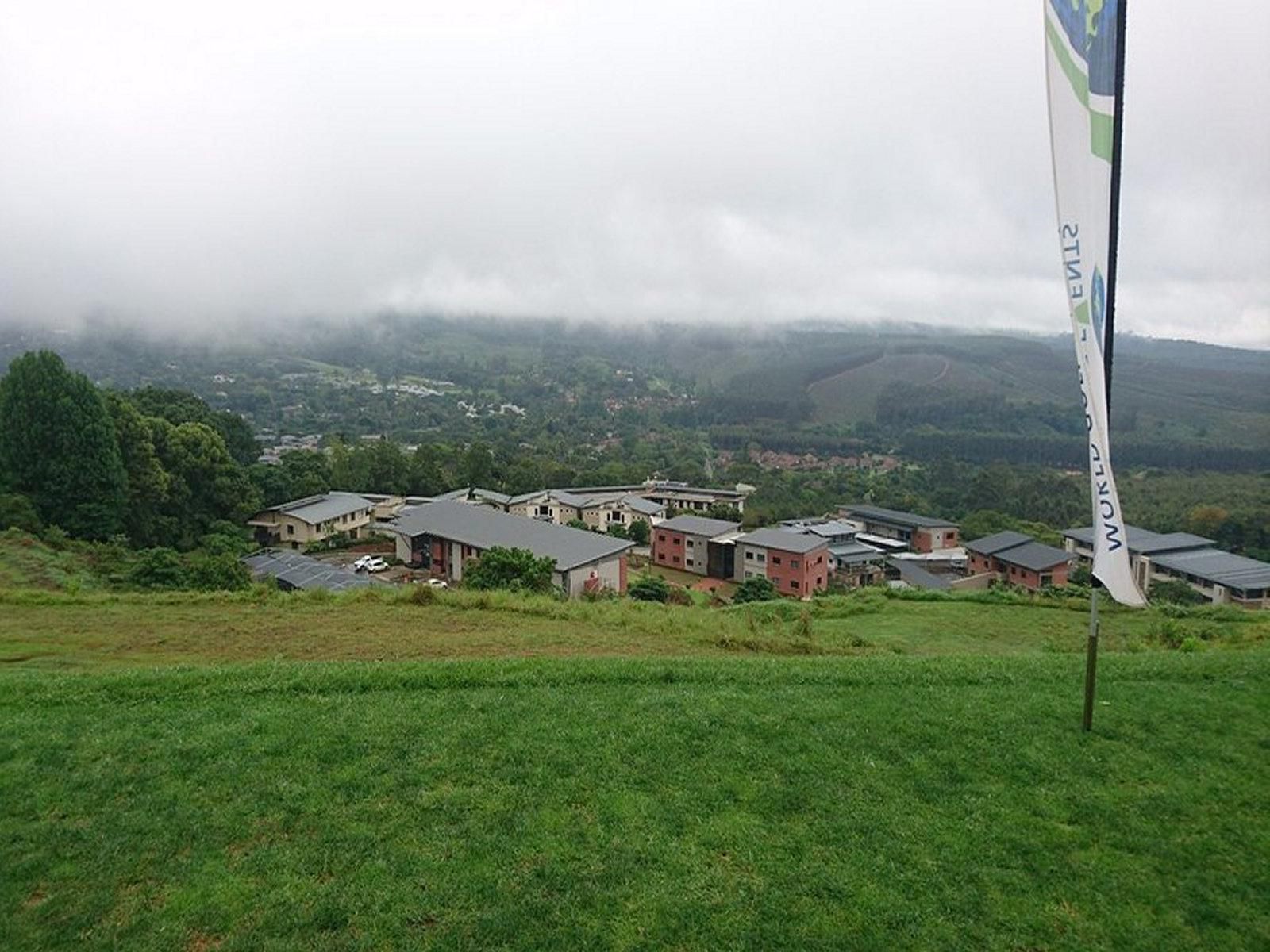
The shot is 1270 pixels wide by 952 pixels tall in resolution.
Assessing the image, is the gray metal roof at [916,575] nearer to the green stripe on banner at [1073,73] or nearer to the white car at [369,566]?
the white car at [369,566]

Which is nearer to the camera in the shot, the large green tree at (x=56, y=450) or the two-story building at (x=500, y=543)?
the large green tree at (x=56, y=450)

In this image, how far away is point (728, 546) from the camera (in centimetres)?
4319

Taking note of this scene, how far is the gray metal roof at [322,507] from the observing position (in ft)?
141

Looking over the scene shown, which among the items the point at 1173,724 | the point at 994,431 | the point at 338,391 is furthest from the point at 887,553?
the point at 338,391

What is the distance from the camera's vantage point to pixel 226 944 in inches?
169

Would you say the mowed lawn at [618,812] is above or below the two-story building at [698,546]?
above

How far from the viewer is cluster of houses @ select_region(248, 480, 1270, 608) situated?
108ft

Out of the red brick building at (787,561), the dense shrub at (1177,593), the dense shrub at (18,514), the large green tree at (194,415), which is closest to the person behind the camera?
the dense shrub at (18,514)

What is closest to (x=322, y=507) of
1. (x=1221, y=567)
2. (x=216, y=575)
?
(x=216, y=575)

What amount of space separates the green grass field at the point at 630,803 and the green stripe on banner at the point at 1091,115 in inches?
191

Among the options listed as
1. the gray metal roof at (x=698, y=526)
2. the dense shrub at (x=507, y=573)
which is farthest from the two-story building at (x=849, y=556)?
the dense shrub at (x=507, y=573)

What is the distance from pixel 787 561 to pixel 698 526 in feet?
25.2

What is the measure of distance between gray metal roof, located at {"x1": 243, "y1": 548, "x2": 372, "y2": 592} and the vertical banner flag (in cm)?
2561

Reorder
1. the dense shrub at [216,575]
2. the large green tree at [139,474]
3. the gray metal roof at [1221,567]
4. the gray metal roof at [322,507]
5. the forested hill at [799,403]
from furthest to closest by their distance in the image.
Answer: the forested hill at [799,403] < the gray metal roof at [322,507] < the gray metal roof at [1221,567] < the large green tree at [139,474] < the dense shrub at [216,575]
